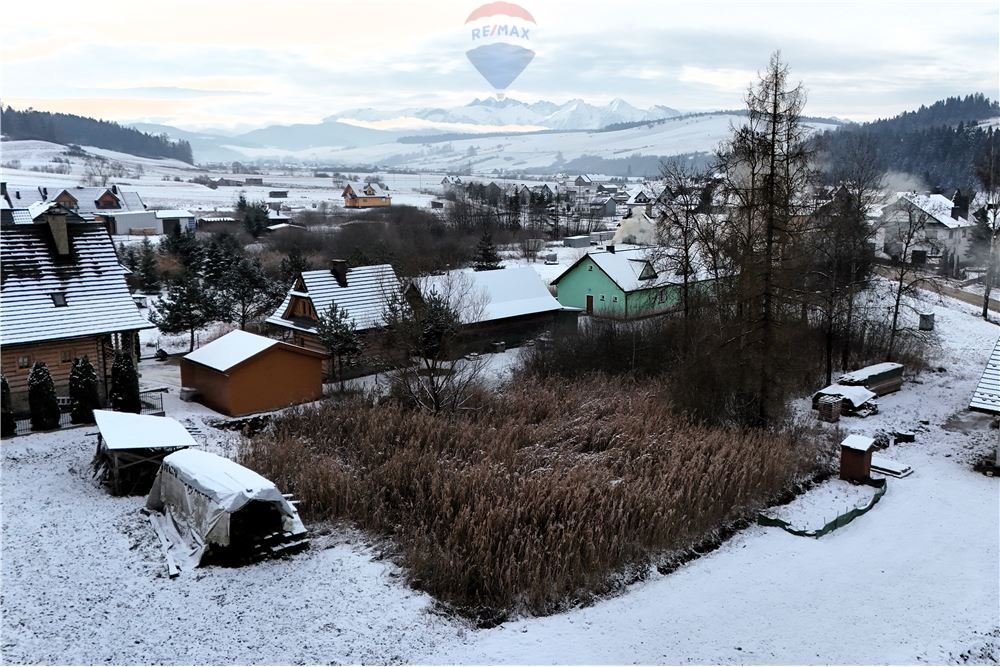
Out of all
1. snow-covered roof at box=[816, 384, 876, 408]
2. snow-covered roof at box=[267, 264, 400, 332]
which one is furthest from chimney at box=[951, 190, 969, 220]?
snow-covered roof at box=[267, 264, 400, 332]

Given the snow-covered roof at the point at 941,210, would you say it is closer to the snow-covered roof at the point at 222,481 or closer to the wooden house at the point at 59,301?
the wooden house at the point at 59,301

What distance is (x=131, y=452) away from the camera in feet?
52.0

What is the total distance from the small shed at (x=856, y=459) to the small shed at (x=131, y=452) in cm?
1603

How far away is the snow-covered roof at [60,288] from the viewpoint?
21.0 m

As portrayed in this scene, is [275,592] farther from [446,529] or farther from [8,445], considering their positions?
[8,445]

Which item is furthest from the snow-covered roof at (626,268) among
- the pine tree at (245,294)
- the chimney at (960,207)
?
the chimney at (960,207)

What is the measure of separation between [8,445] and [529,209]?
241 feet

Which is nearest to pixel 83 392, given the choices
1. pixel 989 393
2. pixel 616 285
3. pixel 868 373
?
pixel 989 393

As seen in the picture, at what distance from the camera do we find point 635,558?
1392cm

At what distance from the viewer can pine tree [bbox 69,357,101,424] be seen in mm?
19828

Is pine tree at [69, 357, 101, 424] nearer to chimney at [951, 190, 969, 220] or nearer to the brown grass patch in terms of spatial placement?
the brown grass patch

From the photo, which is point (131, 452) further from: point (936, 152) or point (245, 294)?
point (936, 152)

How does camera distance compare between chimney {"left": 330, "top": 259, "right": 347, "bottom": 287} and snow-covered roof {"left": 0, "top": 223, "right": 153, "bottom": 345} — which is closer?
snow-covered roof {"left": 0, "top": 223, "right": 153, "bottom": 345}

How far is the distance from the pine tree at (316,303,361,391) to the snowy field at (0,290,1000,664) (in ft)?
37.2
